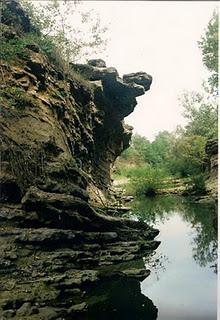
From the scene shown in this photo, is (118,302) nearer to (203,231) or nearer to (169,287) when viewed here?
(169,287)

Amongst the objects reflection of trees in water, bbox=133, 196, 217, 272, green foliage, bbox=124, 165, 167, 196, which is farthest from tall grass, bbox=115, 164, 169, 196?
reflection of trees in water, bbox=133, 196, 217, 272

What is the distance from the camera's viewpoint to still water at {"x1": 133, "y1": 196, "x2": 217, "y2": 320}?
4539mm

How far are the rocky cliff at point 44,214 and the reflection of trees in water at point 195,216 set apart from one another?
99 cm

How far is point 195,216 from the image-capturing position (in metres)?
11.6

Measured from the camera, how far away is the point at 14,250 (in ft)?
15.7

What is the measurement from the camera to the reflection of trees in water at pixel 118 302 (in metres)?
4.12

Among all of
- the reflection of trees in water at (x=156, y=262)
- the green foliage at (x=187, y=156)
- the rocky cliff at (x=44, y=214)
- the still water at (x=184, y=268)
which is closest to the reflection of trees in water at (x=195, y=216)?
the still water at (x=184, y=268)

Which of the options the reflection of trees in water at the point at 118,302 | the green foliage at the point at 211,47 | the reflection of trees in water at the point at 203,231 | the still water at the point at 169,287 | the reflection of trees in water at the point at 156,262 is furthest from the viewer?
the green foliage at the point at 211,47

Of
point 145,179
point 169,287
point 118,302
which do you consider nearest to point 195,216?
point 145,179

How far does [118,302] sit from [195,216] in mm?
7446

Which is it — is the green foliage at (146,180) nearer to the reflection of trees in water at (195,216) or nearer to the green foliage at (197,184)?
the reflection of trees in water at (195,216)

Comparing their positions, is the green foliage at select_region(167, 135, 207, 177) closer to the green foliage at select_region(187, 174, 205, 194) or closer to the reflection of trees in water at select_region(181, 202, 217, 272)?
the green foliage at select_region(187, 174, 205, 194)

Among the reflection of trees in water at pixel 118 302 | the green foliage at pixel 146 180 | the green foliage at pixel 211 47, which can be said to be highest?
the green foliage at pixel 211 47

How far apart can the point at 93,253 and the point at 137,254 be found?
822 millimetres
